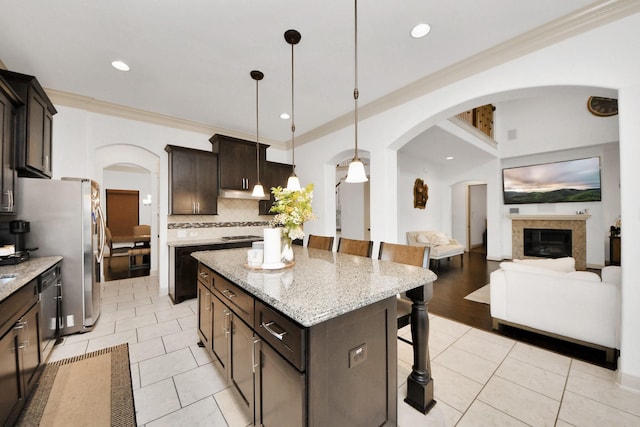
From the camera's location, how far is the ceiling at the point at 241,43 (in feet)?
6.37

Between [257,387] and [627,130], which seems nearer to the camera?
[257,387]

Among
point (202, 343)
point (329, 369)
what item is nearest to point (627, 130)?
point (329, 369)

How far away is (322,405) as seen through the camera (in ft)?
3.45

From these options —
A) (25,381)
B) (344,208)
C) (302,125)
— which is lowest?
(25,381)

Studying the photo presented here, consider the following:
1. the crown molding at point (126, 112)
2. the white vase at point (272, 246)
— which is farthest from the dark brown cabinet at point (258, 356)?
the crown molding at point (126, 112)

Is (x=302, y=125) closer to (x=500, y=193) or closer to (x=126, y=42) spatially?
(x=126, y=42)

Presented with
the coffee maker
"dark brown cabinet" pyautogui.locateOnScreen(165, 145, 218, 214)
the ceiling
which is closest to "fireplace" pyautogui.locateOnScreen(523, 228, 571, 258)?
the ceiling

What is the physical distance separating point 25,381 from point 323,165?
13.2ft

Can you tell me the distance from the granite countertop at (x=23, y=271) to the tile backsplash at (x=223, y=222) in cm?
168

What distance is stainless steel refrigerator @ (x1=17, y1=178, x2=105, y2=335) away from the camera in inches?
96.7

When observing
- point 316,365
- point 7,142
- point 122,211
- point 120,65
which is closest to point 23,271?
point 7,142

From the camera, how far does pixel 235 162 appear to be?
14.1 feet

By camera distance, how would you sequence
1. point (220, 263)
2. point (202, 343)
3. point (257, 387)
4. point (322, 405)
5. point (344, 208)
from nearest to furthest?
1. point (322, 405)
2. point (257, 387)
3. point (220, 263)
4. point (202, 343)
5. point (344, 208)

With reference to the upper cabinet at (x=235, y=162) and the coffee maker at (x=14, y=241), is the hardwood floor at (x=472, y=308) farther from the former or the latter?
the coffee maker at (x=14, y=241)
